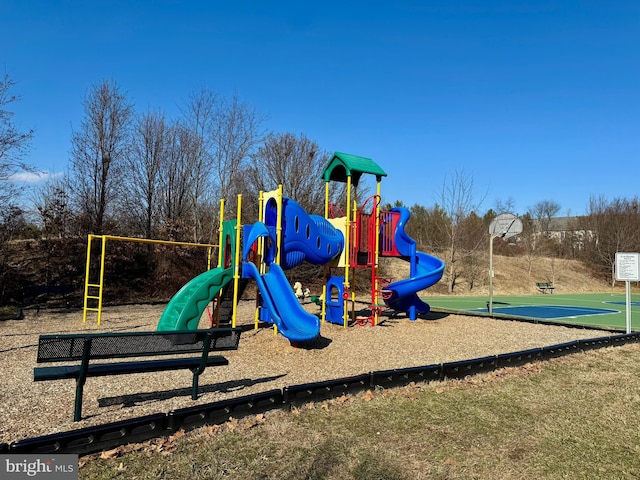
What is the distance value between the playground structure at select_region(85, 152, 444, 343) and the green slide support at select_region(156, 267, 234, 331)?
0.02 metres

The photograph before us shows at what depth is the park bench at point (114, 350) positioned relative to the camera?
13.6 feet

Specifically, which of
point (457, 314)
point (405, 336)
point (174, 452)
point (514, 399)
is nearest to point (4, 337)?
point (174, 452)

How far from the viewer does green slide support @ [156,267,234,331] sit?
8.20 metres

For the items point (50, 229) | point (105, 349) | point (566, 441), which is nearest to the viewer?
point (566, 441)

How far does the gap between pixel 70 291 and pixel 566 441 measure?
58.8 ft

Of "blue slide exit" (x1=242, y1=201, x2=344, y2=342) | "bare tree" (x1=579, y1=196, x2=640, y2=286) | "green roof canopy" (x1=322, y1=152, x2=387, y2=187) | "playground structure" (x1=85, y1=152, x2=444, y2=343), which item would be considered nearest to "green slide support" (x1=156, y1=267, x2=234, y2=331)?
"playground structure" (x1=85, y1=152, x2=444, y2=343)

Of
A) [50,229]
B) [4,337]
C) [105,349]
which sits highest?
[50,229]

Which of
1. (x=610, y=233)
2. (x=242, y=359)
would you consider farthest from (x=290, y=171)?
(x=610, y=233)

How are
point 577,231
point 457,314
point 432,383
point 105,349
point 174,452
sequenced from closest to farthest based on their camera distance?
point 174,452 → point 105,349 → point 432,383 → point 457,314 → point 577,231

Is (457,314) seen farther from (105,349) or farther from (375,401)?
(105,349)

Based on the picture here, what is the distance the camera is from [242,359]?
7254 millimetres

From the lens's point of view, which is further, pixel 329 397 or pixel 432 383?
pixel 432 383

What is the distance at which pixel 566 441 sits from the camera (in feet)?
12.9

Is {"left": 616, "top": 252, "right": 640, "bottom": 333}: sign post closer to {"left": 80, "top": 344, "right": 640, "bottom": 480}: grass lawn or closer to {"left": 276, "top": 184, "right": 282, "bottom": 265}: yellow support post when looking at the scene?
{"left": 80, "top": 344, "right": 640, "bottom": 480}: grass lawn
